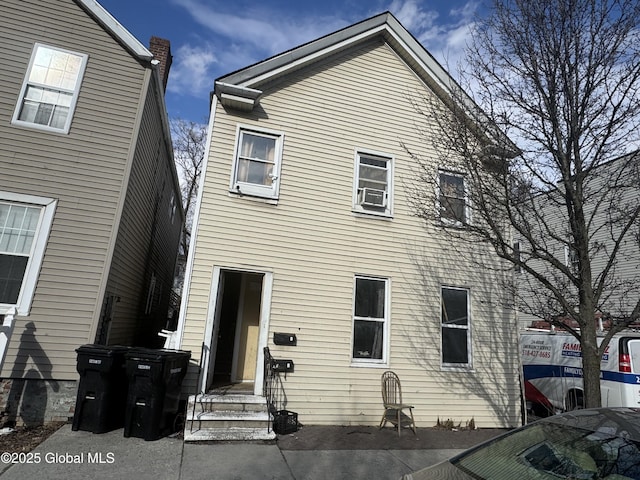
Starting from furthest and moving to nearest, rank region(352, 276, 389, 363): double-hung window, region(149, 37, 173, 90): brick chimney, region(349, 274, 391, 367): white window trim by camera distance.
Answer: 1. region(149, 37, 173, 90): brick chimney
2. region(352, 276, 389, 363): double-hung window
3. region(349, 274, 391, 367): white window trim

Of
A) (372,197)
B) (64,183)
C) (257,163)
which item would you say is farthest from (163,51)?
(372,197)

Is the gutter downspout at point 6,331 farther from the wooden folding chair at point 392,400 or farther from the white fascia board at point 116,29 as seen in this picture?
the wooden folding chair at point 392,400

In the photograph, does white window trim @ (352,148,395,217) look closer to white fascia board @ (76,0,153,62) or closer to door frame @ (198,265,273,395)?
door frame @ (198,265,273,395)

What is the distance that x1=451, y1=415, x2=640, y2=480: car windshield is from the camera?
2209 millimetres

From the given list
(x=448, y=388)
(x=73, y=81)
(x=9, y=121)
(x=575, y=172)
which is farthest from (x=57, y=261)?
(x=575, y=172)

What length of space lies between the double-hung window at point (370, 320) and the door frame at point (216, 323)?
184 centimetres

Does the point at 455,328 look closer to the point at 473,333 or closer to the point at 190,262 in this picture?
the point at 473,333

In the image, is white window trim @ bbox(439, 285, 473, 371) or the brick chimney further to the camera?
A: the brick chimney

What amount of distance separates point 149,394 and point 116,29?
6960mm

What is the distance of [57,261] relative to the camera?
21.2ft

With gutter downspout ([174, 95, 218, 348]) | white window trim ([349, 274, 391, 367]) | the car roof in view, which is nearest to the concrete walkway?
gutter downspout ([174, 95, 218, 348])

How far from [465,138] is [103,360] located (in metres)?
6.65

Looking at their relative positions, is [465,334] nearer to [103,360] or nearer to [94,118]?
[103,360]

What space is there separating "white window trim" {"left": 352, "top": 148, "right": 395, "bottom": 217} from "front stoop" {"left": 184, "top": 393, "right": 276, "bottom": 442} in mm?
4345
